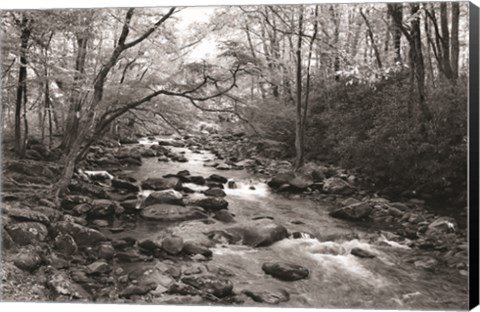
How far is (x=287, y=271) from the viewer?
4.40 meters

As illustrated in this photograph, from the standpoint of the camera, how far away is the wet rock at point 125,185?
4788mm

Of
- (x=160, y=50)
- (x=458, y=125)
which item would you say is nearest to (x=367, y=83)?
(x=458, y=125)

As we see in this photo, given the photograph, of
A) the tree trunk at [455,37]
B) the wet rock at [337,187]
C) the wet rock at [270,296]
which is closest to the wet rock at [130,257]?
A: the wet rock at [270,296]

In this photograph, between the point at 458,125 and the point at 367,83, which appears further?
the point at 367,83

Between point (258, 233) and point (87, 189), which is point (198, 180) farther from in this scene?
point (87, 189)

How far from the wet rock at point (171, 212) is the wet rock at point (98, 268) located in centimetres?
50

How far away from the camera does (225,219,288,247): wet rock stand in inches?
179

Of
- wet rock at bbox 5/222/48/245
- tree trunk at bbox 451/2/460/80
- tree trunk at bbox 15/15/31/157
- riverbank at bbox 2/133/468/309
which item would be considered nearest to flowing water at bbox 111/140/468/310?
riverbank at bbox 2/133/468/309

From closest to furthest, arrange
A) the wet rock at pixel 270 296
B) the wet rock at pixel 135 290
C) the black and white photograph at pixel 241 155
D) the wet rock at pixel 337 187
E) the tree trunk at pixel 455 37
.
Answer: the tree trunk at pixel 455 37
the black and white photograph at pixel 241 155
the wet rock at pixel 270 296
the wet rock at pixel 337 187
the wet rock at pixel 135 290

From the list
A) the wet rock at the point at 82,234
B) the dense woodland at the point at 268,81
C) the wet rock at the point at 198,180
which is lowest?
the wet rock at the point at 82,234

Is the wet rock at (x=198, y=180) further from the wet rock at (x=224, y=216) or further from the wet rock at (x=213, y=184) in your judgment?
the wet rock at (x=224, y=216)

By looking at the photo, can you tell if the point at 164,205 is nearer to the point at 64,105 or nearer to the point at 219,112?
the point at 219,112

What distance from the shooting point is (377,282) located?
4262mm

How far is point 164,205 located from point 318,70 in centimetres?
163
